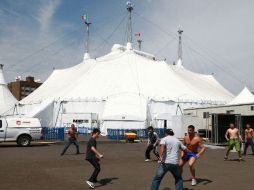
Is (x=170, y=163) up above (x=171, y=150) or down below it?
below

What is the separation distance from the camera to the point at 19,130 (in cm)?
2373

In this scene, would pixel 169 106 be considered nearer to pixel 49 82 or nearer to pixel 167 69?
pixel 167 69

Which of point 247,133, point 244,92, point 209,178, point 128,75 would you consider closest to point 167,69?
point 128,75

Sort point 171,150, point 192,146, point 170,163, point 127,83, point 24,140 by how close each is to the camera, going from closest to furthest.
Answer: point 170,163, point 171,150, point 192,146, point 24,140, point 127,83

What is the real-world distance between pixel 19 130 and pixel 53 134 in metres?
6.79

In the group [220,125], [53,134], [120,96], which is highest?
[120,96]

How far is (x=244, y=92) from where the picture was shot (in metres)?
44.2

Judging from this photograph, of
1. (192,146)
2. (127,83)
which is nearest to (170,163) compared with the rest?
(192,146)

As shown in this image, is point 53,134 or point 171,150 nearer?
point 171,150

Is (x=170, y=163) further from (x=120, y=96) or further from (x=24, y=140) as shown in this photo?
(x=120, y=96)

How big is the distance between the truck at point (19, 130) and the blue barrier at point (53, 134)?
5559 millimetres

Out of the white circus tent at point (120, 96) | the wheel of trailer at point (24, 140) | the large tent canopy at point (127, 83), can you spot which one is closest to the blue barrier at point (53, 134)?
the wheel of trailer at point (24, 140)

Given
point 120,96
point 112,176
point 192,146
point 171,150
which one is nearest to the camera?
point 171,150

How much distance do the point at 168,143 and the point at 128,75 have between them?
3952cm
